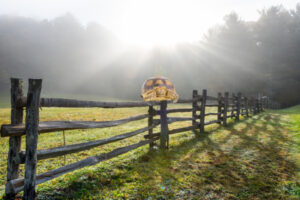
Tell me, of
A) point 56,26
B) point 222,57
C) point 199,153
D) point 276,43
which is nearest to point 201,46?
point 222,57

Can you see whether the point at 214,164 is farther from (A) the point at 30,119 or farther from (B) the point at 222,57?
(B) the point at 222,57

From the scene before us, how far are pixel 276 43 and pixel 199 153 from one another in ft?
156

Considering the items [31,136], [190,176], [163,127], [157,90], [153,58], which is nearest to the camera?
[31,136]

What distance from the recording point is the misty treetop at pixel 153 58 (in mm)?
38219

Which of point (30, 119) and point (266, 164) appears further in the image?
point (266, 164)

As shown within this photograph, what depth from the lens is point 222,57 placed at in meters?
41.8

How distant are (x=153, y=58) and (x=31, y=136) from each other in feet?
176

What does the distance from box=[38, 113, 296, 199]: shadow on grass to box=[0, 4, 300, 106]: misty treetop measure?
37533 mm

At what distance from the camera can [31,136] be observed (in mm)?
2266

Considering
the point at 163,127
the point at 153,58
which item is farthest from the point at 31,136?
the point at 153,58

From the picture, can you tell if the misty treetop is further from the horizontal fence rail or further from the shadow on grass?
the horizontal fence rail

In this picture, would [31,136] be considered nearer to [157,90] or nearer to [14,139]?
[14,139]

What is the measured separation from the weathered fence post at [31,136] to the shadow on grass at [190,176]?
1.37ft

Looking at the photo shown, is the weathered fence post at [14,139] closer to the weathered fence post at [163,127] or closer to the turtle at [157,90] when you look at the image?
the turtle at [157,90]
